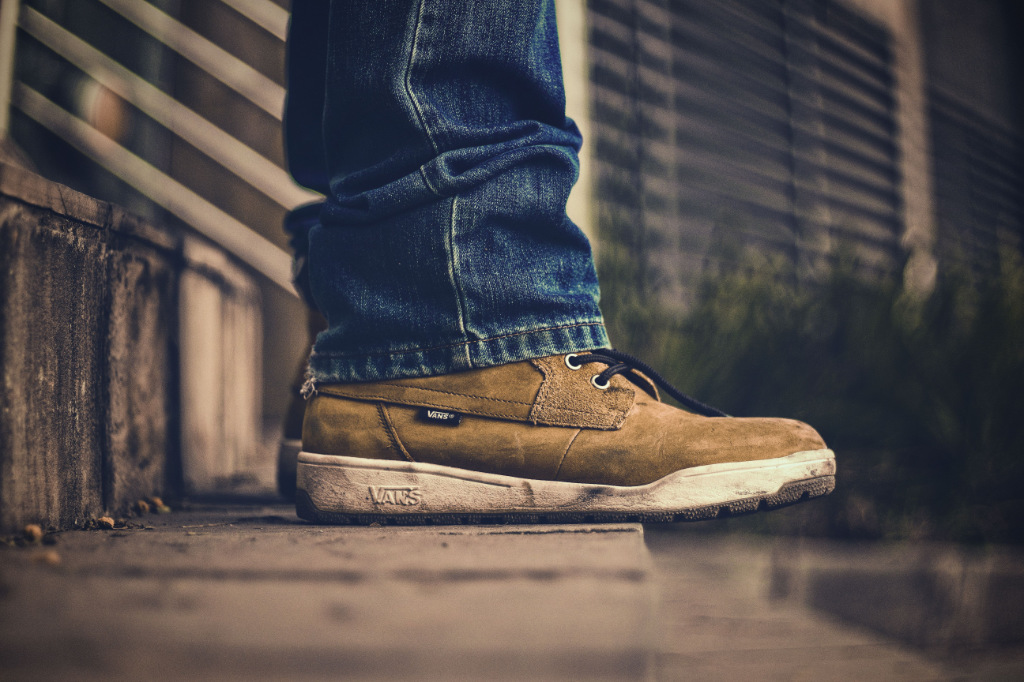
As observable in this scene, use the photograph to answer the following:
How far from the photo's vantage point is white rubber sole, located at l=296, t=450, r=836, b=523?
0.81 m

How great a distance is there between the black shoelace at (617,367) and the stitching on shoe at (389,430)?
253mm

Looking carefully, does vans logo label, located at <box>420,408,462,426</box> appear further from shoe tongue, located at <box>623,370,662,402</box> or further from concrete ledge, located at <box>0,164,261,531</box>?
concrete ledge, located at <box>0,164,261,531</box>

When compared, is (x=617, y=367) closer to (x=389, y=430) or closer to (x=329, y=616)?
(x=389, y=430)

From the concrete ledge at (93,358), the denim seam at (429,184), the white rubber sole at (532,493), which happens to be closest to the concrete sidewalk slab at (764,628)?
the white rubber sole at (532,493)

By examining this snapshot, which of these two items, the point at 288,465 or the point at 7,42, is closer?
the point at 288,465

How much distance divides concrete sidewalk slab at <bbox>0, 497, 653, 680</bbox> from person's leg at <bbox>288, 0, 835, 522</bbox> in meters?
0.27

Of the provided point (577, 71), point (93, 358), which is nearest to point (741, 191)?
point (577, 71)

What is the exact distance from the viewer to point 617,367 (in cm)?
88

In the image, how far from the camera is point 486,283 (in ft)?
2.72

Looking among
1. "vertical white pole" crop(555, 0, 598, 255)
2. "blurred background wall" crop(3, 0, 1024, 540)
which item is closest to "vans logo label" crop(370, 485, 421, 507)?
"blurred background wall" crop(3, 0, 1024, 540)

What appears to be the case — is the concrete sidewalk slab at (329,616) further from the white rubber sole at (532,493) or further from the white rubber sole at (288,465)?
the white rubber sole at (288,465)

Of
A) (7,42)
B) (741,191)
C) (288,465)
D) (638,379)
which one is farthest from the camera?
(741,191)

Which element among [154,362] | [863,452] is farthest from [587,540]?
[863,452]

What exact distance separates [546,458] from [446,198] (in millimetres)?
370
